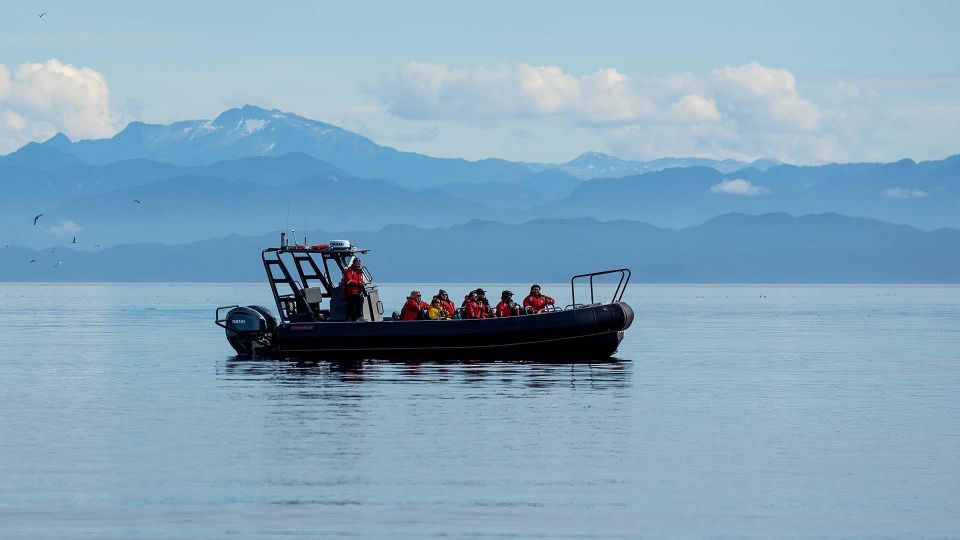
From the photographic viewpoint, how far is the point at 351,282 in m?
41.5

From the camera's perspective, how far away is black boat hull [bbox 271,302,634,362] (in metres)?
41.5

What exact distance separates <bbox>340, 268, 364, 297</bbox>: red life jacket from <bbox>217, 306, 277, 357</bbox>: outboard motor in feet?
14.0

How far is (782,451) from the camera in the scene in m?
24.6

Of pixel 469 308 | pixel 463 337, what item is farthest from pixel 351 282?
pixel 469 308

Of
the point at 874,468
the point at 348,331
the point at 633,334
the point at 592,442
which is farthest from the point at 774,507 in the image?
the point at 633,334

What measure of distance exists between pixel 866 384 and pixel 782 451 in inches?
594

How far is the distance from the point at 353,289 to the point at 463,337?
310 cm

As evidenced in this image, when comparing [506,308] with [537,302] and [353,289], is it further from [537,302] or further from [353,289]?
[353,289]

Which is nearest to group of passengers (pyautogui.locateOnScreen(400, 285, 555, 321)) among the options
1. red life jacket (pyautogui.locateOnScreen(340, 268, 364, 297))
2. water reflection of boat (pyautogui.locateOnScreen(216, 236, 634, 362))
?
water reflection of boat (pyautogui.locateOnScreen(216, 236, 634, 362))

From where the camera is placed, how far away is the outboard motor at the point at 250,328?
1779 inches

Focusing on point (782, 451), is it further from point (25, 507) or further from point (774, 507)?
point (25, 507)

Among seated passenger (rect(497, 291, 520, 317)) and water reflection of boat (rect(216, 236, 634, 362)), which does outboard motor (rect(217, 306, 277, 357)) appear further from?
seated passenger (rect(497, 291, 520, 317))

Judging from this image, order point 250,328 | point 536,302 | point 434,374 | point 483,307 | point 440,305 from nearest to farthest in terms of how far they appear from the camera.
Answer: point 434,374, point 483,307, point 440,305, point 536,302, point 250,328

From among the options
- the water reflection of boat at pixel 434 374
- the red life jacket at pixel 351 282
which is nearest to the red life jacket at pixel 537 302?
the water reflection of boat at pixel 434 374
